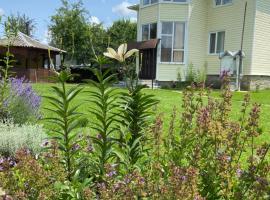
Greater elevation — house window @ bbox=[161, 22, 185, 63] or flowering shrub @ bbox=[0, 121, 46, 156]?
house window @ bbox=[161, 22, 185, 63]

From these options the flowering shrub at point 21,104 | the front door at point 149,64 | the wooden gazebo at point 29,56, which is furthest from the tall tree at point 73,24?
the flowering shrub at point 21,104

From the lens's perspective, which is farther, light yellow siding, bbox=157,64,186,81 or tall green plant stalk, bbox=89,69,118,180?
light yellow siding, bbox=157,64,186,81

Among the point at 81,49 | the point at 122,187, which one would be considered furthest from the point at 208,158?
the point at 81,49

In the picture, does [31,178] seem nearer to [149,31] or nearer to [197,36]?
[197,36]

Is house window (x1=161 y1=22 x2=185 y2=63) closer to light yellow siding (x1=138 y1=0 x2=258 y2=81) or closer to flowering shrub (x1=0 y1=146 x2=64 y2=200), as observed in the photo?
light yellow siding (x1=138 y1=0 x2=258 y2=81)

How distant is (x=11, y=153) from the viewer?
4.44m

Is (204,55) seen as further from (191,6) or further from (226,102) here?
(226,102)

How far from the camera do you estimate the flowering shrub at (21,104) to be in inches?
235

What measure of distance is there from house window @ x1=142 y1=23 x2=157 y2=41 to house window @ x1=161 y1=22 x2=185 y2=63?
76 centimetres

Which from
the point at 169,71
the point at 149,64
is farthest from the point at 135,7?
the point at 169,71

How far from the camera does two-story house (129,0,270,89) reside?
22.6 m

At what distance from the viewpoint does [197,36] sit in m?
24.3

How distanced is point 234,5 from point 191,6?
2490mm

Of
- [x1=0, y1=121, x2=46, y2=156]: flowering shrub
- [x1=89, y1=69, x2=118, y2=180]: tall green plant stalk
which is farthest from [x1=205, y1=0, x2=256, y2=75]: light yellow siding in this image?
[x1=89, y1=69, x2=118, y2=180]: tall green plant stalk
